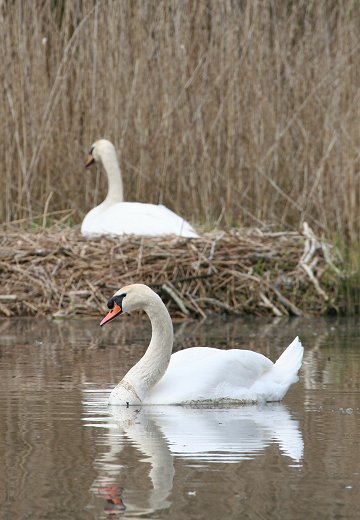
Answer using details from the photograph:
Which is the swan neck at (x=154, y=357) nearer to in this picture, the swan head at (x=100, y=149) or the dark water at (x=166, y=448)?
the dark water at (x=166, y=448)

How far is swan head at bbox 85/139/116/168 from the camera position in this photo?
12258 millimetres

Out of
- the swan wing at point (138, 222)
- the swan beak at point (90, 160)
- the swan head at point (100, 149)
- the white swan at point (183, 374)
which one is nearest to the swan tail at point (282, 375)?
the white swan at point (183, 374)

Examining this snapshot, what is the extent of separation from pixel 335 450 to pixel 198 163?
7.60 m

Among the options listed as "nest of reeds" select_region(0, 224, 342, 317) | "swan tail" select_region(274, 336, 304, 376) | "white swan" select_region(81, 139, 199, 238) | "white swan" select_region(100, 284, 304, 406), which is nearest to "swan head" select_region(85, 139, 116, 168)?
"white swan" select_region(81, 139, 199, 238)

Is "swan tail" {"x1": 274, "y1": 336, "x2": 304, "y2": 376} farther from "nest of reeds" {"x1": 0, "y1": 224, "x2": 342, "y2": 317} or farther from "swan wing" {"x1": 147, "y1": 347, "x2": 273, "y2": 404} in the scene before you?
"nest of reeds" {"x1": 0, "y1": 224, "x2": 342, "y2": 317}

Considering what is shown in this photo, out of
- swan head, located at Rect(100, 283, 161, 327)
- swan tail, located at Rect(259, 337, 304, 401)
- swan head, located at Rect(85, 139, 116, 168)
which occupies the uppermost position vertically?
swan head, located at Rect(100, 283, 161, 327)

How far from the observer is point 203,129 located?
12.8 m

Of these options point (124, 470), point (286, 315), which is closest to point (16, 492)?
point (124, 470)

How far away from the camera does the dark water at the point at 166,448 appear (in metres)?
4.33

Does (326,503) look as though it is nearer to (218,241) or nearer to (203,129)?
(218,241)

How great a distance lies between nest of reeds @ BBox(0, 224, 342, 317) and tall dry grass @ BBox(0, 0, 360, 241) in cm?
102

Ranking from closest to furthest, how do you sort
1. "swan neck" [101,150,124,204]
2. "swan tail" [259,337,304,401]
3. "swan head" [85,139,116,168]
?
"swan tail" [259,337,304,401] → "swan head" [85,139,116,168] → "swan neck" [101,150,124,204]

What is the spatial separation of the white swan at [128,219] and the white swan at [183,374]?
178 inches

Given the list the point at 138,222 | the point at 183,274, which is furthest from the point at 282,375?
the point at 138,222
